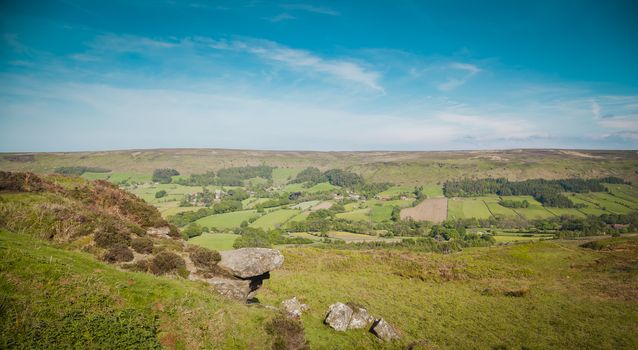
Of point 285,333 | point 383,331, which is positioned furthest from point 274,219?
point 285,333

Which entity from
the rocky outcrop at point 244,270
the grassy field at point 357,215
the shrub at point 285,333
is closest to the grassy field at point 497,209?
the grassy field at point 357,215

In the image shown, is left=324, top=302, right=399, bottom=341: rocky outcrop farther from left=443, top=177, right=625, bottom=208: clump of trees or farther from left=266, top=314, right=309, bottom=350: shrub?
left=443, top=177, right=625, bottom=208: clump of trees

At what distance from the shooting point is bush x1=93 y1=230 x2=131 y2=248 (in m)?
17.5

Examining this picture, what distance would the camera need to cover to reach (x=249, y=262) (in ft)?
70.8

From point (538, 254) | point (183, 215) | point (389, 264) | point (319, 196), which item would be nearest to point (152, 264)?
point (389, 264)

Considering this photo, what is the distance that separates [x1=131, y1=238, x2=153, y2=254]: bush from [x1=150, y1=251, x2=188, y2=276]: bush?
0.93m

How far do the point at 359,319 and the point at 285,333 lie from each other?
6.59 metres

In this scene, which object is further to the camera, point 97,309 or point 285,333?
point 285,333

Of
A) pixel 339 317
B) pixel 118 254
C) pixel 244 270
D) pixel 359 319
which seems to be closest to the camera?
pixel 118 254

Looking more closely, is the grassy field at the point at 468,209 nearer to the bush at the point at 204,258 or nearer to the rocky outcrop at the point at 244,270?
the rocky outcrop at the point at 244,270

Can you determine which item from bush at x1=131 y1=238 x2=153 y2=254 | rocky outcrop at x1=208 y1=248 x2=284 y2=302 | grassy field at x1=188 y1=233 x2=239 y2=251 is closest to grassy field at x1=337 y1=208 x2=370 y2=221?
grassy field at x1=188 y1=233 x2=239 y2=251

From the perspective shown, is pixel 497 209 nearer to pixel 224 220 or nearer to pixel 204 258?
pixel 224 220

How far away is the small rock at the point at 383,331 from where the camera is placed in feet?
57.0

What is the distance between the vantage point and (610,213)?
119250 millimetres
